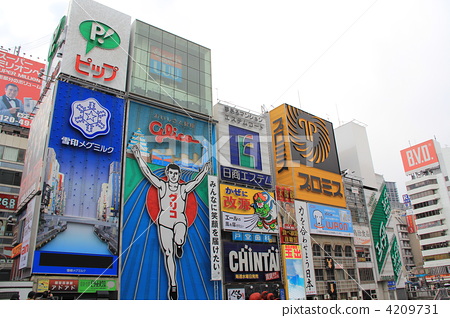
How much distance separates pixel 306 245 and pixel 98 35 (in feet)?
94.3

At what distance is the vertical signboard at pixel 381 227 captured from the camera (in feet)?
165

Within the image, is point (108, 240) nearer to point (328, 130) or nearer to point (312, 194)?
point (312, 194)

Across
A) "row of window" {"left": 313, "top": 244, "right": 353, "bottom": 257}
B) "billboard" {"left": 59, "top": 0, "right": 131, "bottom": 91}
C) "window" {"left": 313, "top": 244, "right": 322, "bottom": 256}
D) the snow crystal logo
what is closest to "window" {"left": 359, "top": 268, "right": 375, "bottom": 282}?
"row of window" {"left": 313, "top": 244, "right": 353, "bottom": 257}

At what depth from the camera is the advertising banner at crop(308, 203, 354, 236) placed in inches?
1638

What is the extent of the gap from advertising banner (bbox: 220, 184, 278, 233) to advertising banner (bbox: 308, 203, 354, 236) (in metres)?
6.30

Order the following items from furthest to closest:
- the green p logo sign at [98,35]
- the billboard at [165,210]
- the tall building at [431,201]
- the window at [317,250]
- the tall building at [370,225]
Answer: the tall building at [431,201]
the tall building at [370,225]
the window at [317,250]
the green p logo sign at [98,35]
the billboard at [165,210]

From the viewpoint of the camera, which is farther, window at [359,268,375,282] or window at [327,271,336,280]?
window at [359,268,375,282]

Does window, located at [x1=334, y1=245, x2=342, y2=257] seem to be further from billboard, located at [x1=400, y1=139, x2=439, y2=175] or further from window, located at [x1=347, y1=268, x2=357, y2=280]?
billboard, located at [x1=400, y1=139, x2=439, y2=175]

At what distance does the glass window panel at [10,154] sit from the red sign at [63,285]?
27.1 metres

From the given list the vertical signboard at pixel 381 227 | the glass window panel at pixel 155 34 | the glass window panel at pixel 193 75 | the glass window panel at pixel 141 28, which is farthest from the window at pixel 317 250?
the glass window panel at pixel 141 28

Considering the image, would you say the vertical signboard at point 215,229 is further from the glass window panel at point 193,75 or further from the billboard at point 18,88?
the billboard at point 18,88

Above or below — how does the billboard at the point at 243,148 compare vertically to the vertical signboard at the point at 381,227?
above

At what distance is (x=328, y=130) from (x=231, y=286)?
27610 millimetres
